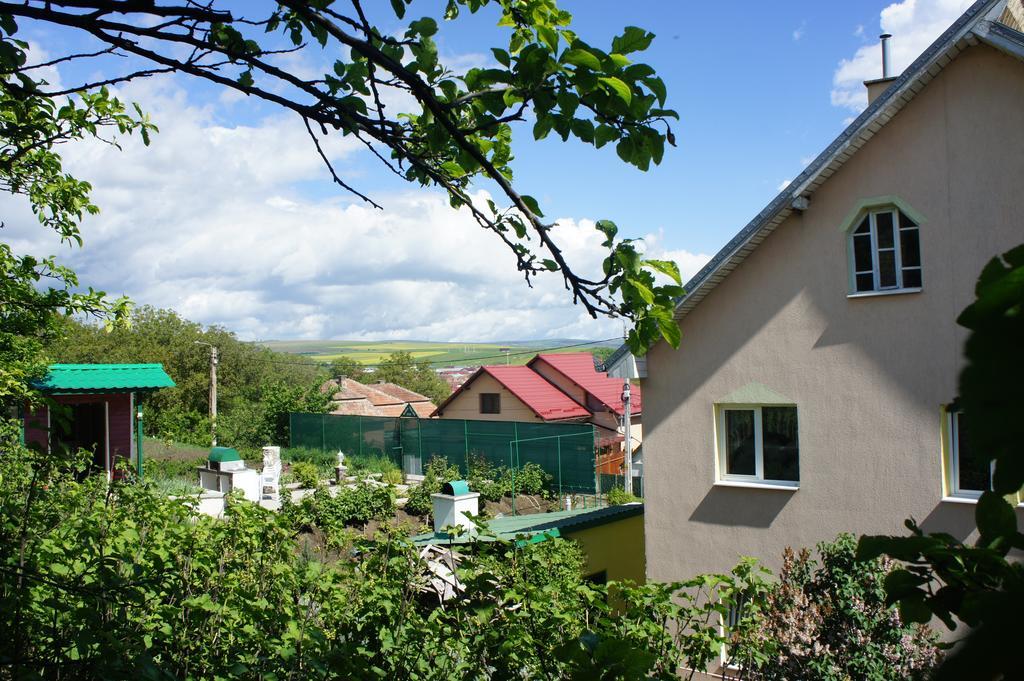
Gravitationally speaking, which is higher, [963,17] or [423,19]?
[963,17]

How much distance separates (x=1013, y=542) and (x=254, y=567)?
338cm

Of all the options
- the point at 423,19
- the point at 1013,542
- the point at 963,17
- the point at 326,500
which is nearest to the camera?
the point at 1013,542

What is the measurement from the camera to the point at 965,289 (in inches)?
322

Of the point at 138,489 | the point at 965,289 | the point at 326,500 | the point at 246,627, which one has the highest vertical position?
the point at 965,289

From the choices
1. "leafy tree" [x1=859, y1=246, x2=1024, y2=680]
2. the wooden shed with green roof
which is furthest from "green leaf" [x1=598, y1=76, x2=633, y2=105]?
the wooden shed with green roof

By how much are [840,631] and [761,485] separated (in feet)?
9.01

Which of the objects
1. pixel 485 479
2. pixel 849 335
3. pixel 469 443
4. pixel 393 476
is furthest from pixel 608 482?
pixel 849 335

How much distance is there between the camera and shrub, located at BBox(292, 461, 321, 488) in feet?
76.2

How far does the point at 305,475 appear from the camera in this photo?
24250 mm

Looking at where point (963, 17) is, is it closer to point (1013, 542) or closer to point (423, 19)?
point (423, 19)

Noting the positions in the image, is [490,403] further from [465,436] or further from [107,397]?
[107,397]

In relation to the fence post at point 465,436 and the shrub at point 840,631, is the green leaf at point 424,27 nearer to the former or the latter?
the shrub at point 840,631

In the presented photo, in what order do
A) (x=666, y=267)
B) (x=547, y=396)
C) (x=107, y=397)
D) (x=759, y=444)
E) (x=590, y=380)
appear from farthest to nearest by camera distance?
(x=590, y=380)
(x=547, y=396)
(x=107, y=397)
(x=759, y=444)
(x=666, y=267)

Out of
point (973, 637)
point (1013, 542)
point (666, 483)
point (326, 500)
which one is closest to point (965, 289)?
point (666, 483)
